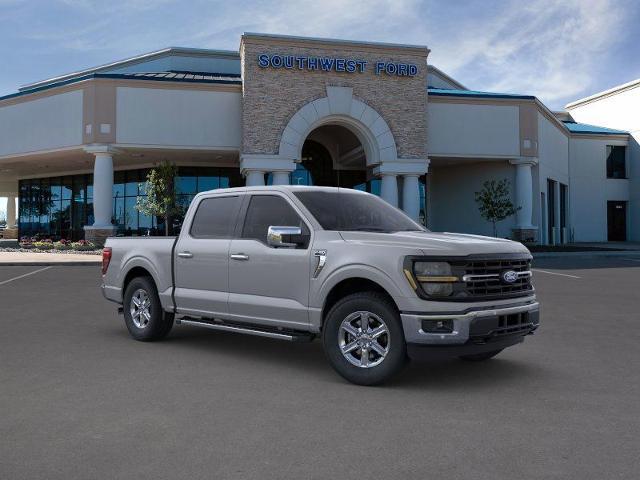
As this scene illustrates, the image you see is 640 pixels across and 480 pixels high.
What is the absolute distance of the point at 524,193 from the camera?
34.7m

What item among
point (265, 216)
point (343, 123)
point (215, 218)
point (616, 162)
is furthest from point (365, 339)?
point (616, 162)

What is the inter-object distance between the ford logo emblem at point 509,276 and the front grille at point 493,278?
0.07 ft

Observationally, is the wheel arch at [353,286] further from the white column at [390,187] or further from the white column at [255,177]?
the white column at [390,187]

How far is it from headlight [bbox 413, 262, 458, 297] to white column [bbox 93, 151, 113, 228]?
28198 millimetres


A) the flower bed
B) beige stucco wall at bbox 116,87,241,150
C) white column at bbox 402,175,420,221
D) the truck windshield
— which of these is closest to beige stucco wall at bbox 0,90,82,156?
beige stucco wall at bbox 116,87,241,150

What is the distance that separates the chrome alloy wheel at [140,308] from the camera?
8.40m

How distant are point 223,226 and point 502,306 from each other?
3.44 metres

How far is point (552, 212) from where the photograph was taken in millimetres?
41344

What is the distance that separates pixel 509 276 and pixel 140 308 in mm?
4944

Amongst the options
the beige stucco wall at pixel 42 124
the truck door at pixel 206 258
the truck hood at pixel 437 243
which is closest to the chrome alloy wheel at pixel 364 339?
the truck hood at pixel 437 243

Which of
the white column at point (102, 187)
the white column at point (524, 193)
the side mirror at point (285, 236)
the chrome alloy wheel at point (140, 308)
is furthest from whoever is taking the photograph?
the white column at point (524, 193)

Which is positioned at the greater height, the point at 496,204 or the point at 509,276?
the point at 496,204

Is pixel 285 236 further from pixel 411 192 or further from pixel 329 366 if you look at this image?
pixel 411 192

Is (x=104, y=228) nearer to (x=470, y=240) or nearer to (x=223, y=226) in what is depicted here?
(x=223, y=226)
